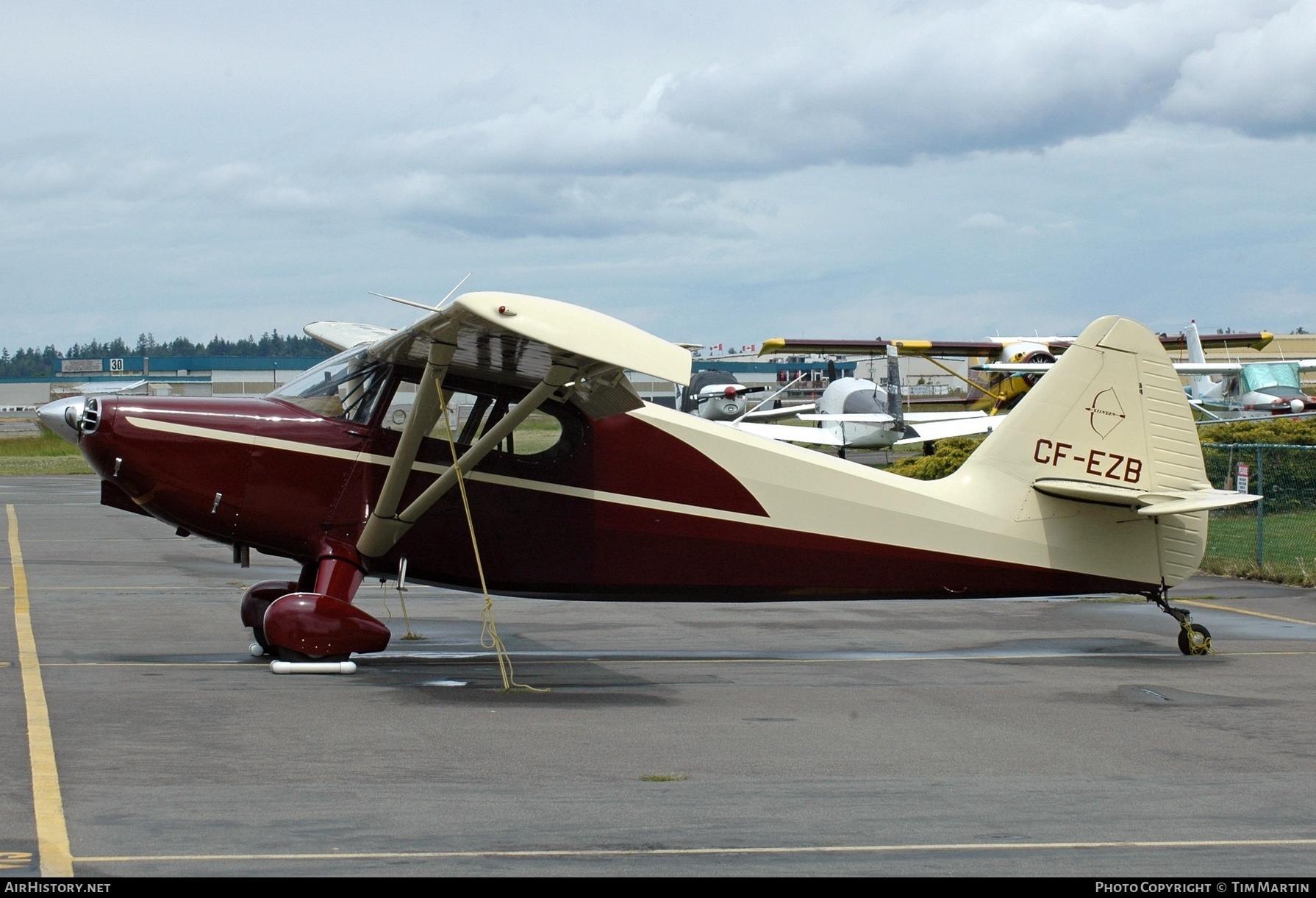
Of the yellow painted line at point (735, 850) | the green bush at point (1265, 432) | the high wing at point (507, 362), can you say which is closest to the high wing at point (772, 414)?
the green bush at point (1265, 432)

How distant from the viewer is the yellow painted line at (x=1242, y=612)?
1417cm

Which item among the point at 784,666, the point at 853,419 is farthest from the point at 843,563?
the point at 853,419

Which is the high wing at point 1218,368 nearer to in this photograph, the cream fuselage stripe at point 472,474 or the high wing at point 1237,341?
the high wing at point 1237,341

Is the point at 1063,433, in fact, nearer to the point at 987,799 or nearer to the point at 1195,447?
the point at 1195,447

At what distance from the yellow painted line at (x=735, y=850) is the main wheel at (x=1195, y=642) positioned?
19.7 feet

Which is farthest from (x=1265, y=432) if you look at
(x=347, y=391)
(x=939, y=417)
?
(x=347, y=391)

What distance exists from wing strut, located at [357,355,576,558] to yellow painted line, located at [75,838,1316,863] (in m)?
4.19

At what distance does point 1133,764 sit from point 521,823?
12.0 feet

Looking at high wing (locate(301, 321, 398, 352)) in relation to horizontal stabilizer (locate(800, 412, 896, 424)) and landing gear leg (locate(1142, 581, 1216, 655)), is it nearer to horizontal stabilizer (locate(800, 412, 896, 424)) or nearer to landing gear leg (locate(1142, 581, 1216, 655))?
landing gear leg (locate(1142, 581, 1216, 655))

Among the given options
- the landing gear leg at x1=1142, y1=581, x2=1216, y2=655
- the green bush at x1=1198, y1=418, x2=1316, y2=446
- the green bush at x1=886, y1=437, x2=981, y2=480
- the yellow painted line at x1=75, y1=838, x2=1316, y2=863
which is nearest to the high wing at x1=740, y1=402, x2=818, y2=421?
the green bush at x1=886, y1=437, x2=981, y2=480

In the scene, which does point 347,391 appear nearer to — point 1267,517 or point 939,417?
point 1267,517

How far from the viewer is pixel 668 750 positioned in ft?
25.3

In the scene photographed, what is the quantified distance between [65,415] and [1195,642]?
9484mm

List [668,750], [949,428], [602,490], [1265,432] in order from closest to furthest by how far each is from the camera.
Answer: [668,750], [602,490], [1265,432], [949,428]
